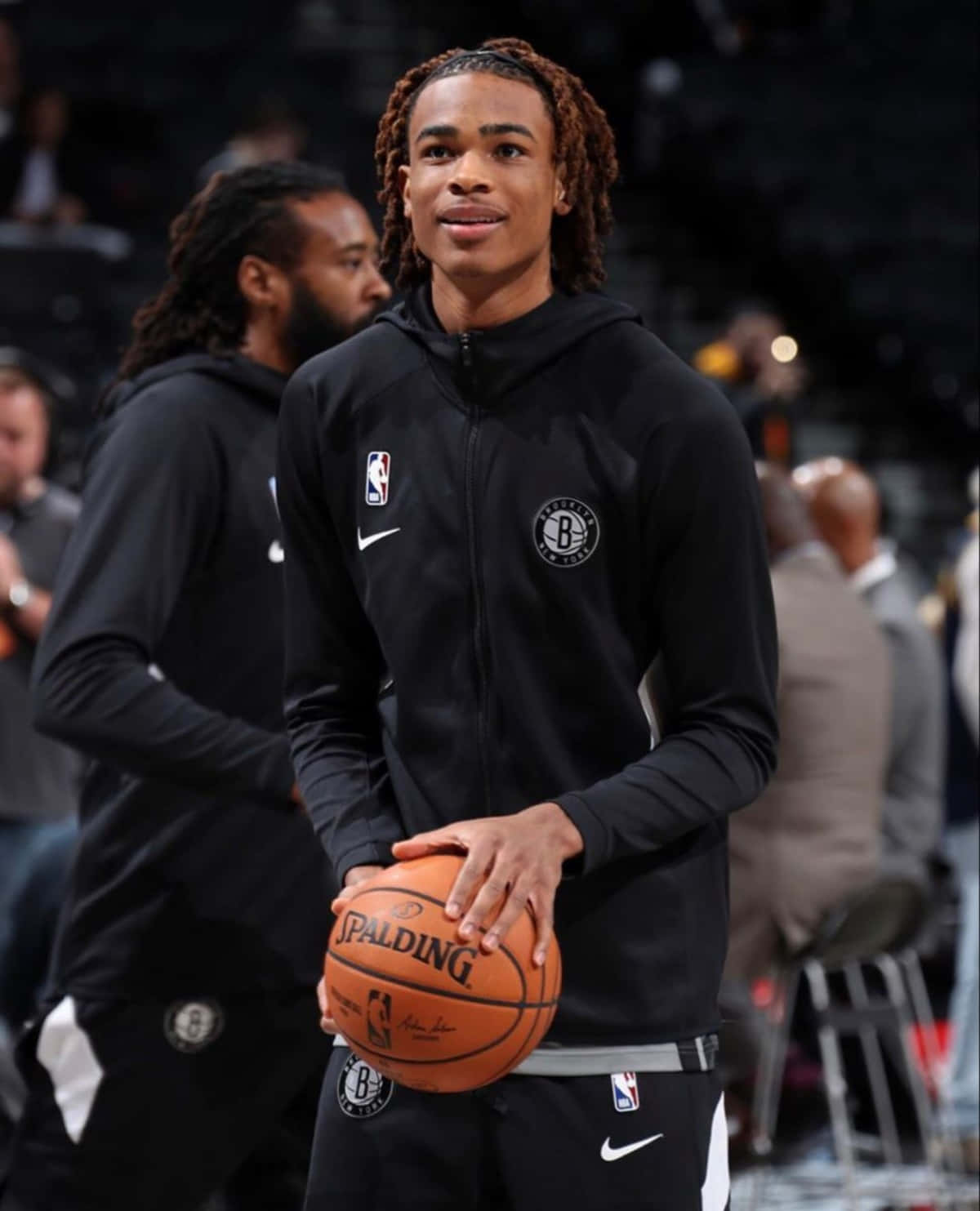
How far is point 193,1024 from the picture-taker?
318 cm

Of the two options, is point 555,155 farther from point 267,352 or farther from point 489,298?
point 267,352

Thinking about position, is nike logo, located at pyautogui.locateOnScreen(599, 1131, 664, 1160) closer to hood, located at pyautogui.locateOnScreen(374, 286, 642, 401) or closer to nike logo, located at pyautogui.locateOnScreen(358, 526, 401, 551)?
nike logo, located at pyautogui.locateOnScreen(358, 526, 401, 551)

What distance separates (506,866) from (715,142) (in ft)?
37.0

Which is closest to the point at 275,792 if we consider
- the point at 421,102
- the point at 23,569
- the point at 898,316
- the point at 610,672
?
the point at 610,672

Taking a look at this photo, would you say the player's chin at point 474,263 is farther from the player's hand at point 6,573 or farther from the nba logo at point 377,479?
the player's hand at point 6,573

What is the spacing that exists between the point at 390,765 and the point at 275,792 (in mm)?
613

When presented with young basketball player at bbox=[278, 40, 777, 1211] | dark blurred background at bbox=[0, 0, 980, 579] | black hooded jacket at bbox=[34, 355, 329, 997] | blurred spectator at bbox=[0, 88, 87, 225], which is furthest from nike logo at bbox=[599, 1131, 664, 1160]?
dark blurred background at bbox=[0, 0, 980, 579]

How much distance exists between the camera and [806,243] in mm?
12406

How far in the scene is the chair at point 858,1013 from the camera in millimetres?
5332

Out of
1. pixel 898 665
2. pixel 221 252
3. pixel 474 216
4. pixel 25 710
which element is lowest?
pixel 898 665

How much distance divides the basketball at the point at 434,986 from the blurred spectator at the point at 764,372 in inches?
246

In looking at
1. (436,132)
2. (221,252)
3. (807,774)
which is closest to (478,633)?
(436,132)

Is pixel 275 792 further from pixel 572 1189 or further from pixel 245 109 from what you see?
pixel 245 109

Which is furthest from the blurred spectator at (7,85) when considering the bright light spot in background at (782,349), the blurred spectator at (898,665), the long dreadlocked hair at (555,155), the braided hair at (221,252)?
the long dreadlocked hair at (555,155)
